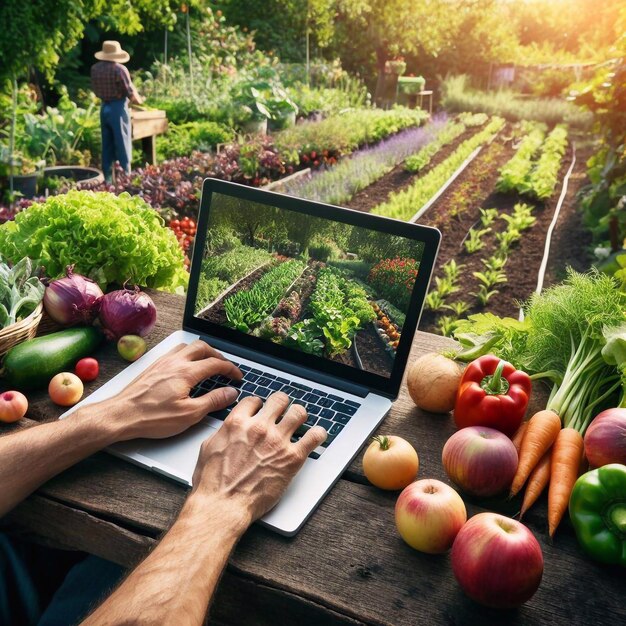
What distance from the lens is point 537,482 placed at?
147 centimetres

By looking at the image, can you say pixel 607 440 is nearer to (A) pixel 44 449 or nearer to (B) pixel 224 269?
(B) pixel 224 269

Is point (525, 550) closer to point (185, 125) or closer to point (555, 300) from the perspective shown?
point (555, 300)

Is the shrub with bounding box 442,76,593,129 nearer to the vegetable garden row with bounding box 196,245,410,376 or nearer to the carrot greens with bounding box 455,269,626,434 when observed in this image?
the carrot greens with bounding box 455,269,626,434

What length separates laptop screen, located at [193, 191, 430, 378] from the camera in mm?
1724

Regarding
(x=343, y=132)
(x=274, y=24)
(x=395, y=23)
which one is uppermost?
(x=395, y=23)

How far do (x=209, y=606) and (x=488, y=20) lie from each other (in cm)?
2348

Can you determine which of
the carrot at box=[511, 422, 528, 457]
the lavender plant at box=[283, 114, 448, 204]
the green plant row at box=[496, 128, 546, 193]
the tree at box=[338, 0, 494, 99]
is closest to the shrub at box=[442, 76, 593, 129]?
the tree at box=[338, 0, 494, 99]

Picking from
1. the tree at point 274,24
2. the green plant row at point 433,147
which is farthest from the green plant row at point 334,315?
the tree at point 274,24

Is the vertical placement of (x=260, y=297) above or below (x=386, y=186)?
above

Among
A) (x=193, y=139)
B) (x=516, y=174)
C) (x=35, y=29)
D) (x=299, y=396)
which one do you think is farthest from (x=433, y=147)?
(x=299, y=396)

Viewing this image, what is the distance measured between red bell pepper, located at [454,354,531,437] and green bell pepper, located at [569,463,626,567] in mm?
288

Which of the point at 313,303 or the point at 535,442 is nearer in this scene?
the point at 535,442

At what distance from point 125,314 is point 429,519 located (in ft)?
3.72

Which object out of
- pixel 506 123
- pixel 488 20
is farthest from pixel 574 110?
pixel 488 20
